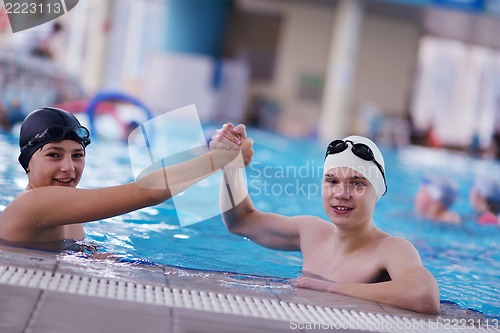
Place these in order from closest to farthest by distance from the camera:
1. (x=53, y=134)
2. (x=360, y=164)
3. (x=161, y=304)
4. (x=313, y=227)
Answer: (x=161, y=304)
(x=53, y=134)
(x=360, y=164)
(x=313, y=227)

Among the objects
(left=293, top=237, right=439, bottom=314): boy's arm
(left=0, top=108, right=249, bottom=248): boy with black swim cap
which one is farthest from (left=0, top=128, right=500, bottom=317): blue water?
(left=0, top=108, right=249, bottom=248): boy with black swim cap

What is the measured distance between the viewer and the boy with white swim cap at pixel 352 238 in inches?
120

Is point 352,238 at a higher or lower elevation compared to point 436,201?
lower

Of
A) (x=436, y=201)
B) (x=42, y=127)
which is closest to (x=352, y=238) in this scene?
(x=42, y=127)

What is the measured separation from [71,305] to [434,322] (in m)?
1.33

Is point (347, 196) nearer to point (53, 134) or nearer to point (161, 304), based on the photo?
point (161, 304)

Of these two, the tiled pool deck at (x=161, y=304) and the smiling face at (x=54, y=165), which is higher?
the smiling face at (x=54, y=165)

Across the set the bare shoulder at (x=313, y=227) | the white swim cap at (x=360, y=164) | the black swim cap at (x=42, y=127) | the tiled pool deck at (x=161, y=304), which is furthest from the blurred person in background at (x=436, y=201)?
the black swim cap at (x=42, y=127)

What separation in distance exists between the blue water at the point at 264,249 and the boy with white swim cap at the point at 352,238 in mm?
315

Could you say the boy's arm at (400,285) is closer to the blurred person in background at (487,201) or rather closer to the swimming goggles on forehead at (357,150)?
the swimming goggles on forehead at (357,150)

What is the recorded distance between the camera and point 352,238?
3.47 m

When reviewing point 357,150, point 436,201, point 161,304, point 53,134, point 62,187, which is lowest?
point 161,304

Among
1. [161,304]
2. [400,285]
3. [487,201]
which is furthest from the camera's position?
[487,201]

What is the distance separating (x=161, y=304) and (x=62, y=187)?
0.79 m
